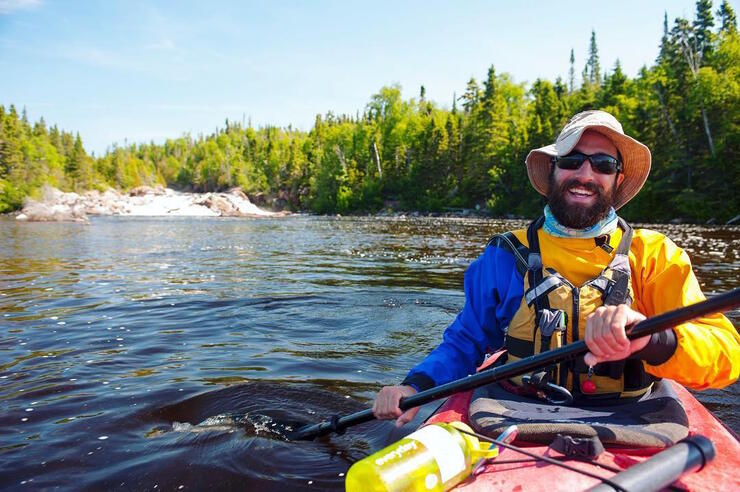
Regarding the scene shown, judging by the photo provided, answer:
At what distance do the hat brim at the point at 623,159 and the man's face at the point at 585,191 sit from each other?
8 cm

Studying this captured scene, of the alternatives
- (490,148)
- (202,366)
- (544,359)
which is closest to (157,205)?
(490,148)

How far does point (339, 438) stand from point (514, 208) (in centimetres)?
4876

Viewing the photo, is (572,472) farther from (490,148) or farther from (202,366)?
(490,148)

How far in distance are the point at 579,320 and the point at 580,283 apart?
0.26 m

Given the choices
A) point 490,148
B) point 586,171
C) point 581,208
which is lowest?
point 581,208

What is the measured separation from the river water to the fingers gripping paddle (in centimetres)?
Answer: 53

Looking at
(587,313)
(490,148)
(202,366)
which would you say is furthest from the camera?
(490,148)

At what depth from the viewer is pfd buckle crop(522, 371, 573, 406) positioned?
2852 millimetres

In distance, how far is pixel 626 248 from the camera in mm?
2891

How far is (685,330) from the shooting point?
2.38 metres

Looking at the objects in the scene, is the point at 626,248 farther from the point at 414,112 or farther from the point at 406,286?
the point at 414,112

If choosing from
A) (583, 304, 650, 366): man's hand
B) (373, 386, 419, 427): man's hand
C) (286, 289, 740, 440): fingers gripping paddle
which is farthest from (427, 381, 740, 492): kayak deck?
(373, 386, 419, 427): man's hand

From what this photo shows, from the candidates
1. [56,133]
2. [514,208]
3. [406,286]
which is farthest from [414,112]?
[56,133]

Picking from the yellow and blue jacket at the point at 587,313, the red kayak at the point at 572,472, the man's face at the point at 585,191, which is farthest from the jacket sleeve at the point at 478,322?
the red kayak at the point at 572,472
